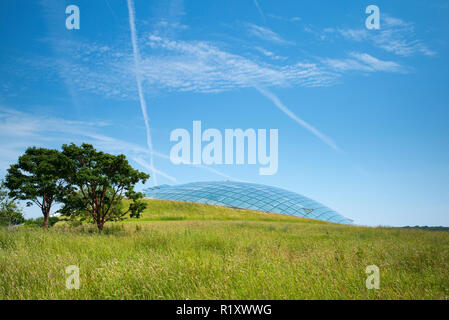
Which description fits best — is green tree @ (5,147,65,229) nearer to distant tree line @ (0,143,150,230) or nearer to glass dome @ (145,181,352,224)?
distant tree line @ (0,143,150,230)

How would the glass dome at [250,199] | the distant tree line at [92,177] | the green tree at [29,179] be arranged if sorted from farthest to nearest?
the glass dome at [250,199]
the green tree at [29,179]
the distant tree line at [92,177]

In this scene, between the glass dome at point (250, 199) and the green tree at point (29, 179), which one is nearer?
the green tree at point (29, 179)

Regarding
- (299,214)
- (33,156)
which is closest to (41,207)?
(33,156)

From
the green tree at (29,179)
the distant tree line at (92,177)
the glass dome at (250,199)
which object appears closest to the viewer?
the distant tree line at (92,177)

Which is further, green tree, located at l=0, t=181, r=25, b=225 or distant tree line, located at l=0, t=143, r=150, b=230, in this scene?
green tree, located at l=0, t=181, r=25, b=225

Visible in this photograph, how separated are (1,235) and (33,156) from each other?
65.9 feet

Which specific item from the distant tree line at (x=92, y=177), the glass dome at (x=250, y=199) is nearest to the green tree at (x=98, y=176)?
the distant tree line at (x=92, y=177)

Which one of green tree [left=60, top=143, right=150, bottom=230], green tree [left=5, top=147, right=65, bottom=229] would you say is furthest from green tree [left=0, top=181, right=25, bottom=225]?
green tree [left=60, top=143, right=150, bottom=230]

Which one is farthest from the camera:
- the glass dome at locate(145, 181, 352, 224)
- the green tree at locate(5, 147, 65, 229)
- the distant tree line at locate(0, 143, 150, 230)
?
the glass dome at locate(145, 181, 352, 224)

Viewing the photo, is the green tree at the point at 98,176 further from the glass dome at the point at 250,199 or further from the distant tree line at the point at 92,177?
the glass dome at the point at 250,199

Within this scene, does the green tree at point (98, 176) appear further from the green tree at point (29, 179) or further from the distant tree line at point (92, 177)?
the green tree at point (29, 179)
